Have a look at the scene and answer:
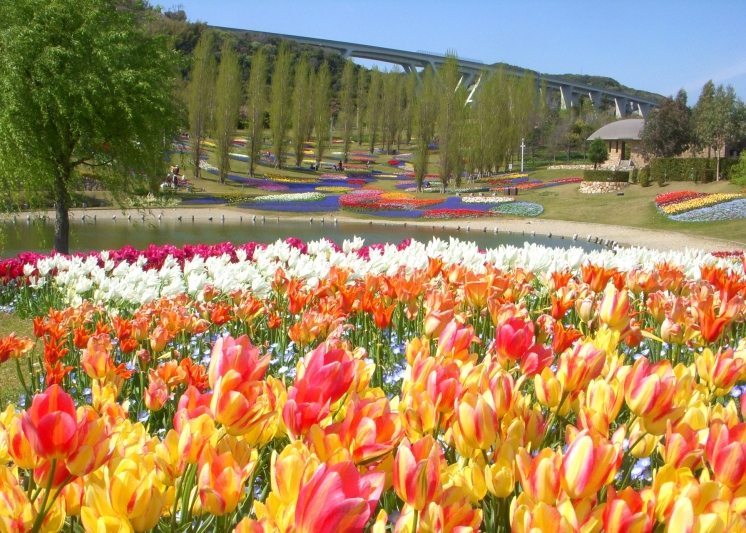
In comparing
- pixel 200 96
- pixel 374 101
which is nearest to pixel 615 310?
pixel 200 96

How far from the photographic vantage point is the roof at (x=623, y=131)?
Result: 57.3 meters

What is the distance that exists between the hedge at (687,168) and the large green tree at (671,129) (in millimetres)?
10156

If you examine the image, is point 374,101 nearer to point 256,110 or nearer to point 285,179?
point 285,179

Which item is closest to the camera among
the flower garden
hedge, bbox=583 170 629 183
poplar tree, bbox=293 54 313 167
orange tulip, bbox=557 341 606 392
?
orange tulip, bbox=557 341 606 392

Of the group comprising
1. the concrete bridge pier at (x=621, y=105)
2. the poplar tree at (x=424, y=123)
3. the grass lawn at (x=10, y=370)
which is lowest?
the grass lawn at (x=10, y=370)

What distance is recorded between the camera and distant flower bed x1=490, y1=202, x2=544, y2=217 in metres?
29.7

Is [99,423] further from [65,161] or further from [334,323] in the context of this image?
[65,161]

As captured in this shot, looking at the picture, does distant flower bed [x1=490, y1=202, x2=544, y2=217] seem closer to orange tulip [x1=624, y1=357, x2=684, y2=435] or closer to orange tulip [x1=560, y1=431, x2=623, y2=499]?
orange tulip [x1=624, y1=357, x2=684, y2=435]

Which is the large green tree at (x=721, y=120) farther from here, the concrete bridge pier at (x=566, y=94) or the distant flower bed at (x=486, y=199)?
the concrete bridge pier at (x=566, y=94)

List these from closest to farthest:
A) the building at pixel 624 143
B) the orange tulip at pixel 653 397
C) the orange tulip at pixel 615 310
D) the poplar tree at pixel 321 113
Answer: the orange tulip at pixel 653 397 < the orange tulip at pixel 615 310 < the poplar tree at pixel 321 113 < the building at pixel 624 143

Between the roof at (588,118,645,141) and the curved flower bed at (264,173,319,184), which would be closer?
the curved flower bed at (264,173,319,184)

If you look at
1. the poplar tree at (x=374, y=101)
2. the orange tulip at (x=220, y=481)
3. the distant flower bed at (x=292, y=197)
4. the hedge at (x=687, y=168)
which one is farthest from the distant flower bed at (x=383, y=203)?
the orange tulip at (x=220, y=481)

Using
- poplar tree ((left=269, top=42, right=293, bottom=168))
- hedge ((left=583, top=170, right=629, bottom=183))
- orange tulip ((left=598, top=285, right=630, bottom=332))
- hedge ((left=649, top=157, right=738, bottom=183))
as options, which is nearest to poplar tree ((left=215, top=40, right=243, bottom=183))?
poplar tree ((left=269, top=42, right=293, bottom=168))

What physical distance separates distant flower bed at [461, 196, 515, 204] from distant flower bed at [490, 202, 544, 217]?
3.97 feet
